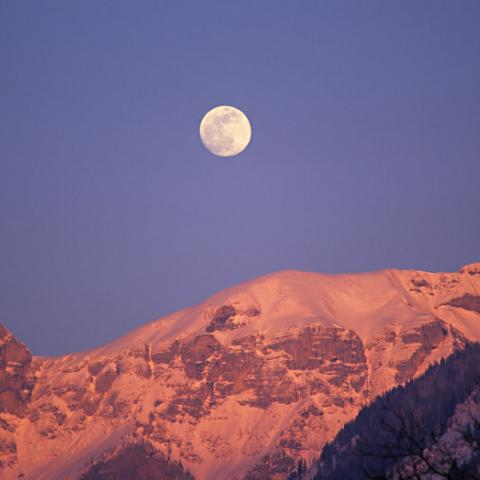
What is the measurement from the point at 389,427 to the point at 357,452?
1965 mm

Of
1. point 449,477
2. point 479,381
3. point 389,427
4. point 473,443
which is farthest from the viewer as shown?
point 479,381

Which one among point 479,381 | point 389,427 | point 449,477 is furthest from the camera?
point 479,381

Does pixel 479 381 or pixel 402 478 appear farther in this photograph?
Answer: pixel 479 381

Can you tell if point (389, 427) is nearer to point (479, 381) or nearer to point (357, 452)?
point (357, 452)

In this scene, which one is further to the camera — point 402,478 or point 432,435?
point 432,435

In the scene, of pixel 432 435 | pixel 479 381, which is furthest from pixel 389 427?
pixel 479 381

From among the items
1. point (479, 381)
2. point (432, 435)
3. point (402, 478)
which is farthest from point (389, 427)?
point (479, 381)

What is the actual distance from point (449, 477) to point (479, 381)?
40.7 feet

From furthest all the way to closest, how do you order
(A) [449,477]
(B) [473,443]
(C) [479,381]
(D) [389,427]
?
(C) [479,381]
(D) [389,427]
(B) [473,443]
(A) [449,477]

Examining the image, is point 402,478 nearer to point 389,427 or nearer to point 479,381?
point 389,427

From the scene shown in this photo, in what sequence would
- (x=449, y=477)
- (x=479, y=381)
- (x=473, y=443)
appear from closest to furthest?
(x=449, y=477) → (x=473, y=443) → (x=479, y=381)

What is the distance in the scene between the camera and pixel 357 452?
3069 cm

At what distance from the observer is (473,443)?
89.6 ft

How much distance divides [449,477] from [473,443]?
274 cm
